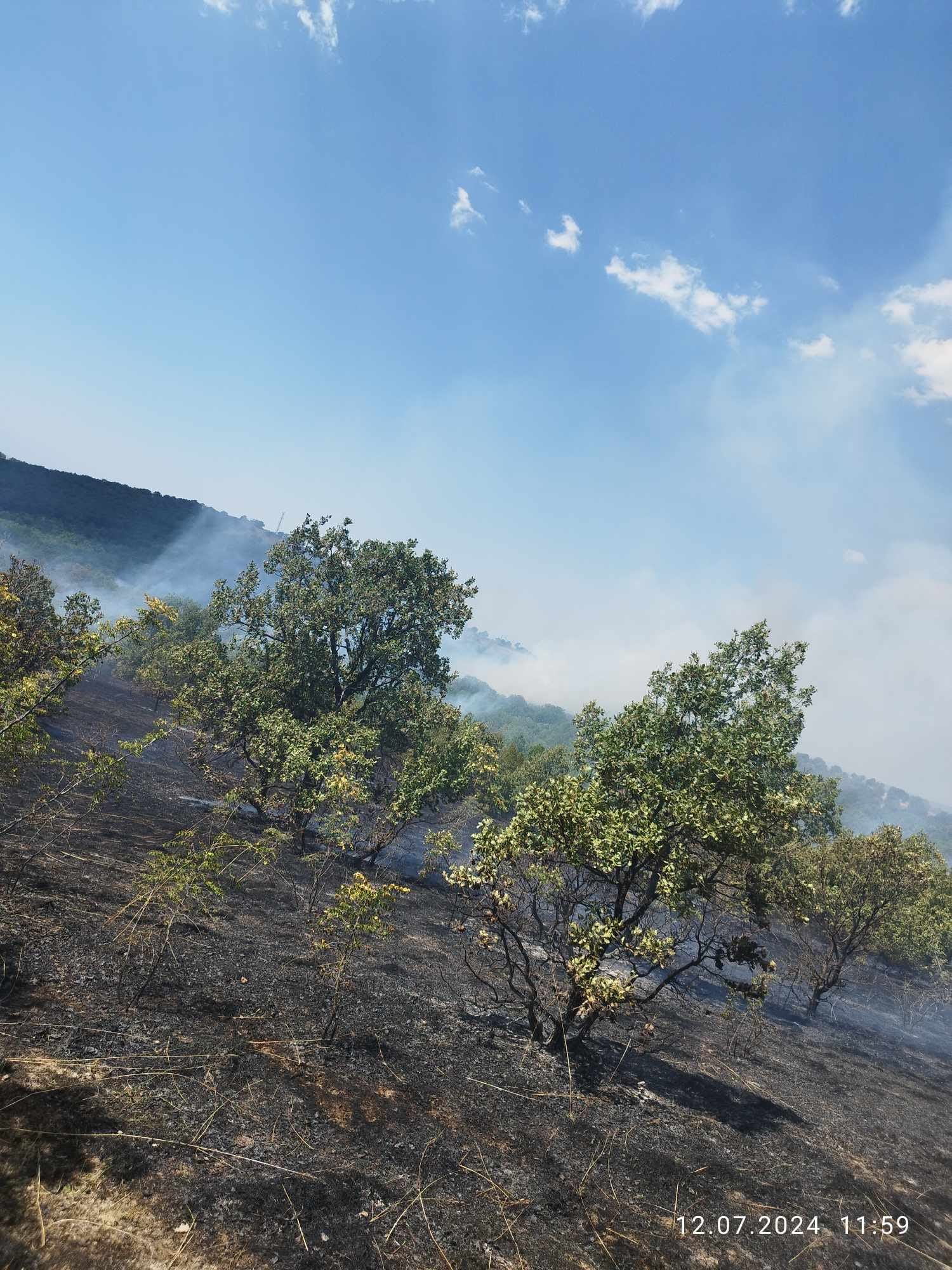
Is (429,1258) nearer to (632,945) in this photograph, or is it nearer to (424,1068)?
(424,1068)

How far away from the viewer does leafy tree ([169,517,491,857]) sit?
92.8 feet

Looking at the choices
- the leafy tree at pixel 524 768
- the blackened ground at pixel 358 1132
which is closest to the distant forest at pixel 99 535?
the leafy tree at pixel 524 768

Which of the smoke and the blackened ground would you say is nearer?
the blackened ground

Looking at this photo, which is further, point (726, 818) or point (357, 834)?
point (357, 834)

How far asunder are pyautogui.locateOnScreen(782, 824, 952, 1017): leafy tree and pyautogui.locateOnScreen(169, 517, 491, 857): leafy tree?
60.1 feet

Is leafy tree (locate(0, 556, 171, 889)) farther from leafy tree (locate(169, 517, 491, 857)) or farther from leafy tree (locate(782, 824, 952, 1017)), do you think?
leafy tree (locate(782, 824, 952, 1017))

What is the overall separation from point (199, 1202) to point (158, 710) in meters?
71.7

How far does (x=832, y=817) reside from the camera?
1922 inches

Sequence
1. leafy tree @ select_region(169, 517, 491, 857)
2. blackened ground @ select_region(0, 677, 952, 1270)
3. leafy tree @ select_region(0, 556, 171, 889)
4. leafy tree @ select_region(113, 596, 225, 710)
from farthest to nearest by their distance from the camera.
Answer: leafy tree @ select_region(113, 596, 225, 710)
leafy tree @ select_region(169, 517, 491, 857)
leafy tree @ select_region(0, 556, 171, 889)
blackened ground @ select_region(0, 677, 952, 1270)

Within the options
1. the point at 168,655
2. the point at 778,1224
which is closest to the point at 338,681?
the point at 168,655

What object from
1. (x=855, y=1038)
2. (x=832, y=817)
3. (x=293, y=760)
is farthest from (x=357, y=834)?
(x=832, y=817)

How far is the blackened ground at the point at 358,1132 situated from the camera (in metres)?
6.80

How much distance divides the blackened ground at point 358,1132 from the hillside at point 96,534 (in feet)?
467

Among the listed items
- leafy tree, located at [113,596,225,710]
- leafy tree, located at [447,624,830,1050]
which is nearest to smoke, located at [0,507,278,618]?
leafy tree, located at [113,596,225,710]
